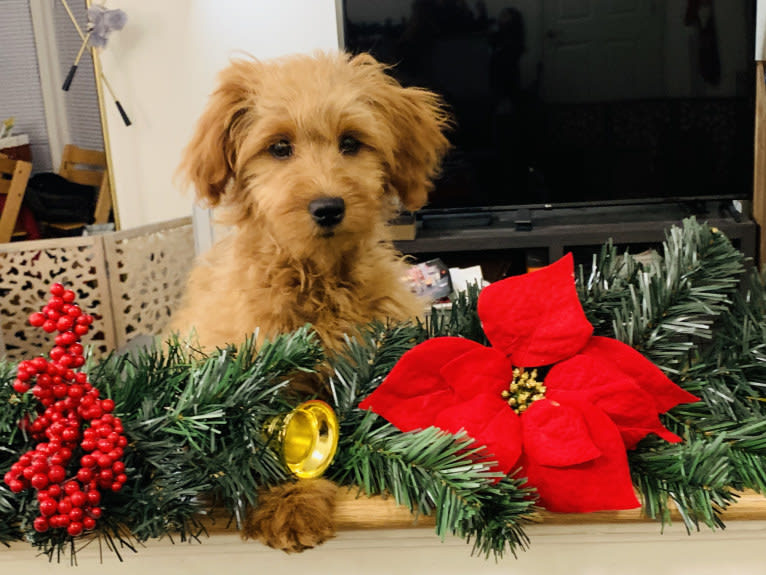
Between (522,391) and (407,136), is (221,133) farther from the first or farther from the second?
(522,391)

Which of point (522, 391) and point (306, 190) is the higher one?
point (306, 190)

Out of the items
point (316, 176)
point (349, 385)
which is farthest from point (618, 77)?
point (349, 385)

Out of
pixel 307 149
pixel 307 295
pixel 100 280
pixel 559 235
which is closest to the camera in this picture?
pixel 307 295

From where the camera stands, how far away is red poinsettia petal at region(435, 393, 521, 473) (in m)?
0.46

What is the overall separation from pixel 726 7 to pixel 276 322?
259 centimetres

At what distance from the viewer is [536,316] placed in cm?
50

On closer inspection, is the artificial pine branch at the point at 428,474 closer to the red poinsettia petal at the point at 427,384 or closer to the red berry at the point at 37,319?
the red poinsettia petal at the point at 427,384

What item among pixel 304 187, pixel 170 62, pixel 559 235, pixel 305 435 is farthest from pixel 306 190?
pixel 170 62

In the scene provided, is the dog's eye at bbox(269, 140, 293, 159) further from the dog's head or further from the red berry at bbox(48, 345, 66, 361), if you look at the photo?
the red berry at bbox(48, 345, 66, 361)

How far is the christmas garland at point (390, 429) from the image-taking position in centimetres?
44

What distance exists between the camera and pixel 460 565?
474 millimetres

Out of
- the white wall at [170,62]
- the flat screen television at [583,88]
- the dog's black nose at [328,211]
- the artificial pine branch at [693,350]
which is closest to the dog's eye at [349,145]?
the dog's black nose at [328,211]

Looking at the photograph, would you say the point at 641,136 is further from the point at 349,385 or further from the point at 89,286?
the point at 349,385

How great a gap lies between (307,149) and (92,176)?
9.24 feet
